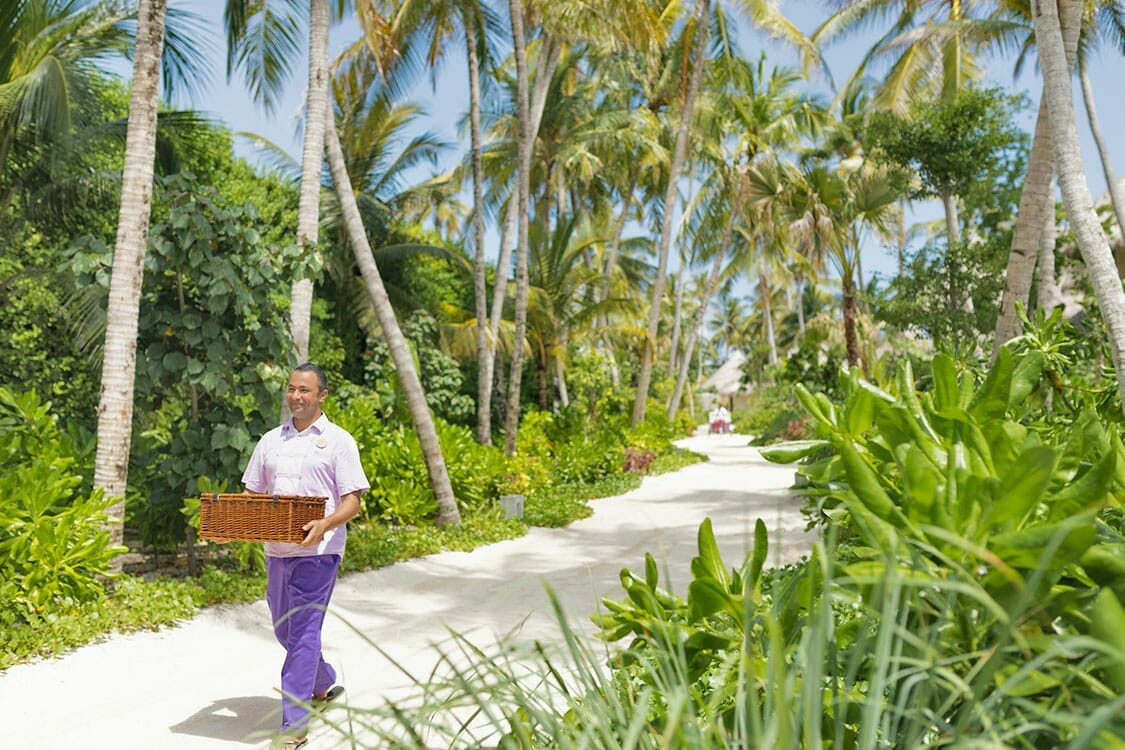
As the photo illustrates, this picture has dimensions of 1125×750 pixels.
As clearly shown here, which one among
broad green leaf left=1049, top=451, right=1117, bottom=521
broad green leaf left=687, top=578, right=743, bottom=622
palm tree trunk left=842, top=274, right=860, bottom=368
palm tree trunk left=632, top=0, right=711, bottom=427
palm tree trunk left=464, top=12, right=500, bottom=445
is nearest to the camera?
broad green leaf left=1049, top=451, right=1117, bottom=521

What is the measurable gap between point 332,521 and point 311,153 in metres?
5.61

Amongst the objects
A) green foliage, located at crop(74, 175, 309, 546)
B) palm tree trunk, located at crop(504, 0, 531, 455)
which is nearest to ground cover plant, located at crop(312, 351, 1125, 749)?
green foliage, located at crop(74, 175, 309, 546)

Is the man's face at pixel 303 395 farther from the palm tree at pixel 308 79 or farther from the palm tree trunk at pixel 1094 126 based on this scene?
the palm tree trunk at pixel 1094 126

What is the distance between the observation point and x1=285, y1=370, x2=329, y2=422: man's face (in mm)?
3746

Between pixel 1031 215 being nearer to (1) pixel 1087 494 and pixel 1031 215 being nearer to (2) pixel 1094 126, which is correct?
(1) pixel 1087 494

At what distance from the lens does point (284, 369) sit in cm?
682

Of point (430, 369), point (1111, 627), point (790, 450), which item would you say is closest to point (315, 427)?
point (790, 450)

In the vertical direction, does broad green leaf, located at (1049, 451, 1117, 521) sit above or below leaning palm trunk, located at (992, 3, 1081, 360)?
below

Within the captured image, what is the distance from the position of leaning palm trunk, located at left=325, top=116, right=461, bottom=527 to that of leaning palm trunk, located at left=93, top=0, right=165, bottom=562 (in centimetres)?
273

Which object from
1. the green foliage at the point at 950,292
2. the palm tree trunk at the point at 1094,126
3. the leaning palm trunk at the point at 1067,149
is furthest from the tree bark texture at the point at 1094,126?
the leaning palm trunk at the point at 1067,149

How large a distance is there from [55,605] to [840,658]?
5242mm

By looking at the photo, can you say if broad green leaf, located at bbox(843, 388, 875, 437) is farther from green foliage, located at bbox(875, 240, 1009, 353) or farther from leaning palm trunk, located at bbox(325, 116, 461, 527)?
green foliage, located at bbox(875, 240, 1009, 353)

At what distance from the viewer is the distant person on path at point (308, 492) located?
3.61 meters

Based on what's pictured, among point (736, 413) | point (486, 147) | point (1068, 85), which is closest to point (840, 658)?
point (1068, 85)
